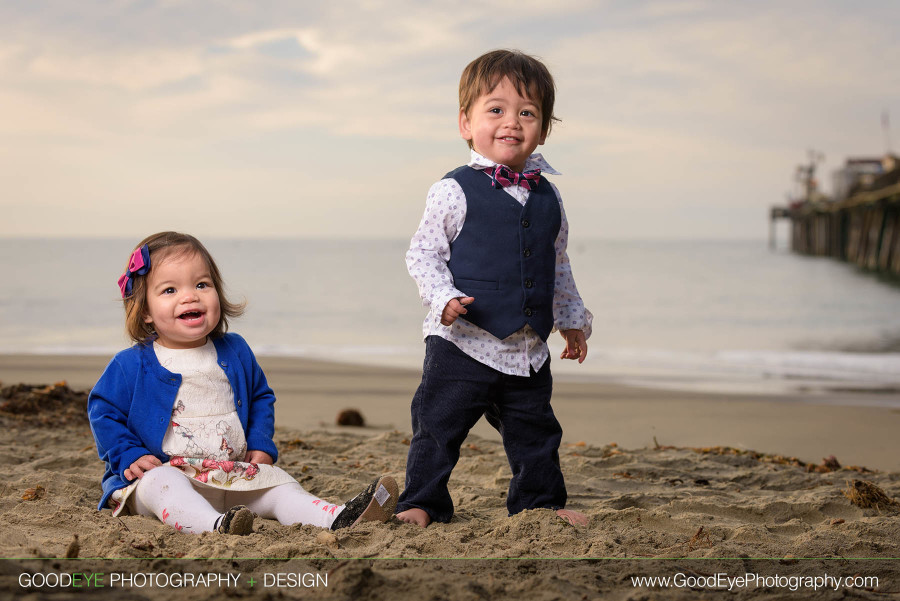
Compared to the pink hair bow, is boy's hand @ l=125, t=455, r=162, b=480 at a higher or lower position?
lower

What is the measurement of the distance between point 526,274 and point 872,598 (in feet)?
4.62

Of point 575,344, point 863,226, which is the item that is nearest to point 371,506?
point 575,344

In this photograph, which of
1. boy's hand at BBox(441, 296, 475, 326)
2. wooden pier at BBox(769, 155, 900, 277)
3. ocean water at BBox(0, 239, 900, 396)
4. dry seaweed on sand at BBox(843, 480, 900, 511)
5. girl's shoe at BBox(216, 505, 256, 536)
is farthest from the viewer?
wooden pier at BBox(769, 155, 900, 277)

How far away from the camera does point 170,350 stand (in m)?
3.03

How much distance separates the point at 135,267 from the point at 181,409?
1.74 feet

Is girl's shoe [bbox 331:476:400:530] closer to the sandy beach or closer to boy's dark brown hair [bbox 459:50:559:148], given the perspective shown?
the sandy beach

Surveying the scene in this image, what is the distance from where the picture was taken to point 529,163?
10.2 feet

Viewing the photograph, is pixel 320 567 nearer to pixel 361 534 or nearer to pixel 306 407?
pixel 361 534

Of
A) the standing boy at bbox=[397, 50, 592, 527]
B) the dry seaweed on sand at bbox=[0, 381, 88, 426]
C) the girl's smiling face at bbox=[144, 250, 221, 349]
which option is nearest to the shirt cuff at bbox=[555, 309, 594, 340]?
the standing boy at bbox=[397, 50, 592, 527]

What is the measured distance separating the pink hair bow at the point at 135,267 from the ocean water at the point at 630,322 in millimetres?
5972

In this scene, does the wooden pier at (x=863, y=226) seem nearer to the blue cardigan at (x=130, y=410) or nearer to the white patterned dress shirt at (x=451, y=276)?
the white patterned dress shirt at (x=451, y=276)

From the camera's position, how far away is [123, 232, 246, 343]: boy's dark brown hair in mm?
2980

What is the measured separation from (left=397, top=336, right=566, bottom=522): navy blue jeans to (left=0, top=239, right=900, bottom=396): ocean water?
5.24 meters

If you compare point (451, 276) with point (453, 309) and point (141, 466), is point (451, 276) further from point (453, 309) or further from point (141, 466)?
point (141, 466)
